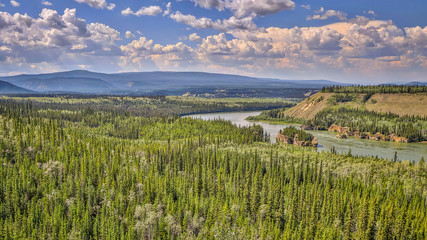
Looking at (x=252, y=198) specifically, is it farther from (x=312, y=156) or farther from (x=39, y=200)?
(x=39, y=200)

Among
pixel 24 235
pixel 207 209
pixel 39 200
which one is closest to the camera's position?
pixel 24 235

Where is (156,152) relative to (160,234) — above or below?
above

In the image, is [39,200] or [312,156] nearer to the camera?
[39,200]

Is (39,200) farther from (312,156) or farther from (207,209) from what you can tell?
(312,156)

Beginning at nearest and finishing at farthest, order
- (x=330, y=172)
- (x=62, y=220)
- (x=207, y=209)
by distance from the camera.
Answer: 1. (x=62, y=220)
2. (x=207, y=209)
3. (x=330, y=172)

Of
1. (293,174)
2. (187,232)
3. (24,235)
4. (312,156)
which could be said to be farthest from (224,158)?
(24,235)

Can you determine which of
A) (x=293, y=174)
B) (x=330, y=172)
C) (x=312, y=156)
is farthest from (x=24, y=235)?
(x=312, y=156)
